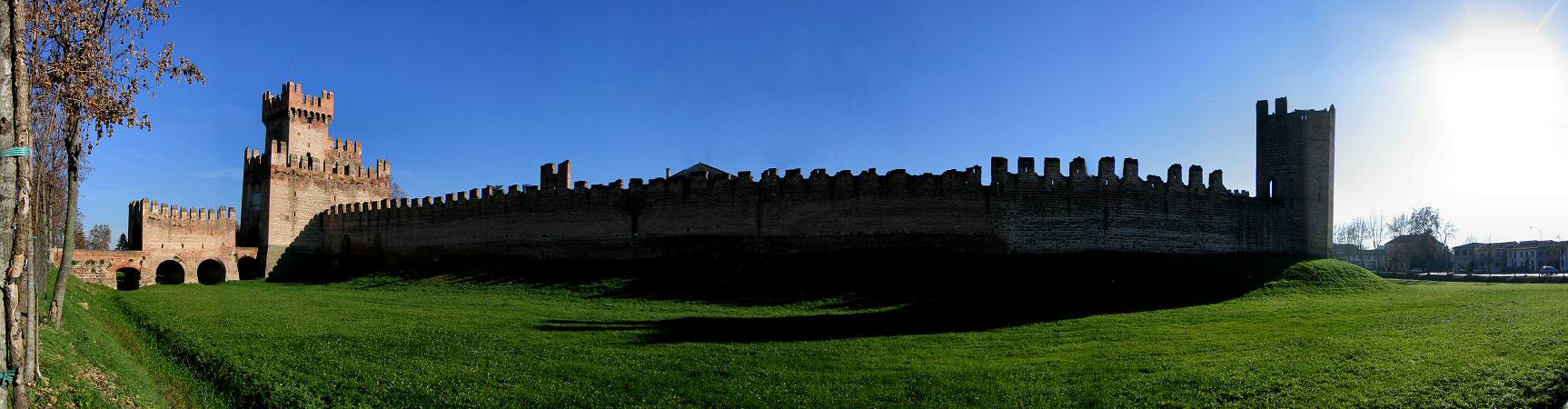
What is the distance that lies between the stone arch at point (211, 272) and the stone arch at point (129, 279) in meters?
2.66

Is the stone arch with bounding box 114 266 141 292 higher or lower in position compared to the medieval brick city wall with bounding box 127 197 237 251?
lower

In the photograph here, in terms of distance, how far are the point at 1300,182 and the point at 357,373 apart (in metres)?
31.4

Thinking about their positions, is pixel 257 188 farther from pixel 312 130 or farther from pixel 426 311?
pixel 426 311

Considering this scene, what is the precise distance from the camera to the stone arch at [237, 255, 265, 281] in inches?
1747

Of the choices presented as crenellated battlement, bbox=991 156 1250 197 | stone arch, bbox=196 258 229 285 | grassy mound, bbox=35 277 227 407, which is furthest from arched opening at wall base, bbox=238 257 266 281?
crenellated battlement, bbox=991 156 1250 197

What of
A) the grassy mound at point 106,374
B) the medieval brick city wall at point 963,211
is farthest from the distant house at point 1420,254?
the grassy mound at point 106,374

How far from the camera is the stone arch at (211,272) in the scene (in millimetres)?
42969

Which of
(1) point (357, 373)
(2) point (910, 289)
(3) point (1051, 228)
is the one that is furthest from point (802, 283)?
(1) point (357, 373)

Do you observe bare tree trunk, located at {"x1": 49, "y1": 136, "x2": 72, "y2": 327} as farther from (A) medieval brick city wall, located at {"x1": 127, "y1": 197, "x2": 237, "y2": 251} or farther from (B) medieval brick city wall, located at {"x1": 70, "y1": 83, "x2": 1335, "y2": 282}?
(A) medieval brick city wall, located at {"x1": 127, "y1": 197, "x2": 237, "y2": 251}

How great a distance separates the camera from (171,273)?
44.3 metres

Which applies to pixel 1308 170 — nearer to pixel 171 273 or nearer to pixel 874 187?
pixel 874 187

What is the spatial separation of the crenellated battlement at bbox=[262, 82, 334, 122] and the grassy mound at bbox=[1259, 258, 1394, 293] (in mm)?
50458

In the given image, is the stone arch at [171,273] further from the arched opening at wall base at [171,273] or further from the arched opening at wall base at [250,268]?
the arched opening at wall base at [250,268]

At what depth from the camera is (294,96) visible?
159 ft
